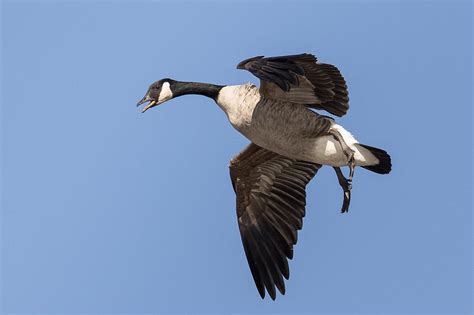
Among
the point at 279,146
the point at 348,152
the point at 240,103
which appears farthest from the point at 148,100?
the point at 348,152

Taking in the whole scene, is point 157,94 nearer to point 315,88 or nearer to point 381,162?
point 315,88

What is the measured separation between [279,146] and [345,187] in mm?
1102

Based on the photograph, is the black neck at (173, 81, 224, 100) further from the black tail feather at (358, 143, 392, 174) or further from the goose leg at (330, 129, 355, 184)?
the black tail feather at (358, 143, 392, 174)

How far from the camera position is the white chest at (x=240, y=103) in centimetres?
1079

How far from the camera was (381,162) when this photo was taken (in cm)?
1081

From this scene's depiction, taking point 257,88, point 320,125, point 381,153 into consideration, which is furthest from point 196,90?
point 381,153

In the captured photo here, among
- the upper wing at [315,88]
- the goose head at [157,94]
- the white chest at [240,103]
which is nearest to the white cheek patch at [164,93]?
the goose head at [157,94]

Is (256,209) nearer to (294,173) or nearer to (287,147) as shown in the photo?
(294,173)

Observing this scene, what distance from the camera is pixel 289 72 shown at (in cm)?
980

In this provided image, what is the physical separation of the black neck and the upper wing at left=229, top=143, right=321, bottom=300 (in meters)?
1.07

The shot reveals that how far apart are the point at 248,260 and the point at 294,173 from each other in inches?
50.5

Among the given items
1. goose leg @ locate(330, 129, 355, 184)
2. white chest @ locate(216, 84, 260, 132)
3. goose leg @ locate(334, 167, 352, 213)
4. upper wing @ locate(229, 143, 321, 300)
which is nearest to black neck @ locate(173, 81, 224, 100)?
white chest @ locate(216, 84, 260, 132)

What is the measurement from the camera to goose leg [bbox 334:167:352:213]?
1098cm

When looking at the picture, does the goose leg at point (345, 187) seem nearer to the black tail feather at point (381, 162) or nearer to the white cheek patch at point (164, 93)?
the black tail feather at point (381, 162)
